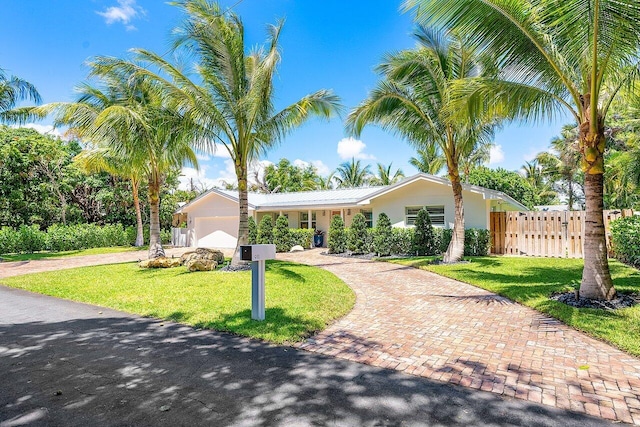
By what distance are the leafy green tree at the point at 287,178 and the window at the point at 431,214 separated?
81.2ft

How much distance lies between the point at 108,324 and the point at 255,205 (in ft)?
57.9

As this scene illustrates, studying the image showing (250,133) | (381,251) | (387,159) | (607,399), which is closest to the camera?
(607,399)

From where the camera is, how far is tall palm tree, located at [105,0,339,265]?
33.6ft

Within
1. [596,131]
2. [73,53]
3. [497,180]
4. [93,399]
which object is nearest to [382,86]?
[596,131]

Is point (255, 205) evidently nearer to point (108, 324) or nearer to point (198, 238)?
point (198, 238)

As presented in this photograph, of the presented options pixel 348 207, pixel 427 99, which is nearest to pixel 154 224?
pixel 348 207

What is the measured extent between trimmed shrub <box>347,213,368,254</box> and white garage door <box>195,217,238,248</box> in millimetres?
9725

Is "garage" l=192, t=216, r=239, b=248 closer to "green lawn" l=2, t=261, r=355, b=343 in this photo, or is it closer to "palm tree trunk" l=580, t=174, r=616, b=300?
"green lawn" l=2, t=261, r=355, b=343

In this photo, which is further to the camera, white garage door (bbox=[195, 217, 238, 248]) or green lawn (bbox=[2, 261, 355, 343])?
white garage door (bbox=[195, 217, 238, 248])

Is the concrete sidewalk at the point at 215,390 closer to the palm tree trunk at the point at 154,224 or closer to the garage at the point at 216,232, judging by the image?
the palm tree trunk at the point at 154,224

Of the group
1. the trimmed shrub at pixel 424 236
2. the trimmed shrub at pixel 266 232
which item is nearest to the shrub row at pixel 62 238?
the trimmed shrub at pixel 266 232

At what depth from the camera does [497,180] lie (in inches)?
1249

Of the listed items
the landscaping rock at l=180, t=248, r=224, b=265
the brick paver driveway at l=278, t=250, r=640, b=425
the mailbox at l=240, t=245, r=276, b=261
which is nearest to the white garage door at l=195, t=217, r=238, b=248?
the landscaping rock at l=180, t=248, r=224, b=265

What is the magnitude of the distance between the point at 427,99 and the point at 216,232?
18.0 meters
